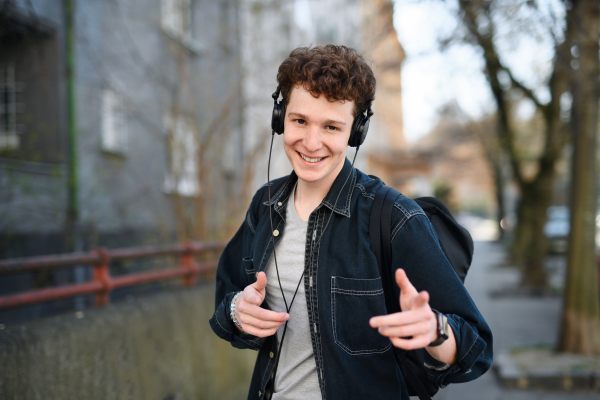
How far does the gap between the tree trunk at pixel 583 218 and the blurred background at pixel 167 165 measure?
20mm

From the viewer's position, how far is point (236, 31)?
28.2 feet

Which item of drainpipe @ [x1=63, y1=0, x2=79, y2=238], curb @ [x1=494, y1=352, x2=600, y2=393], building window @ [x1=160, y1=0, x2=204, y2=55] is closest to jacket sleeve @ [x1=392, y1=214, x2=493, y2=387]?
curb @ [x1=494, y1=352, x2=600, y2=393]

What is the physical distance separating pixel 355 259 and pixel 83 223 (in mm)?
6234

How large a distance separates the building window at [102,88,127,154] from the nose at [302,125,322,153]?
21.8 ft

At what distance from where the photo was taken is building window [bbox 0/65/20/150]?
659cm

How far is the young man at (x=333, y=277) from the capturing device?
5.31 feet

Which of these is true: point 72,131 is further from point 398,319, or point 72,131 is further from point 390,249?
point 398,319

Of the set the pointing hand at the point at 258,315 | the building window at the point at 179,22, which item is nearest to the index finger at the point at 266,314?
the pointing hand at the point at 258,315

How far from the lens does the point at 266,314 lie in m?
1.64

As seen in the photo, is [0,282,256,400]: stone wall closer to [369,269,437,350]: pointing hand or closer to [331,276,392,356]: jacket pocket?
[331,276,392,356]: jacket pocket

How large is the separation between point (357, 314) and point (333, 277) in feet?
0.52

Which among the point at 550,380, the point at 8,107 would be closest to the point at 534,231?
the point at 550,380

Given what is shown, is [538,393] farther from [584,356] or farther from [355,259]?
[355,259]

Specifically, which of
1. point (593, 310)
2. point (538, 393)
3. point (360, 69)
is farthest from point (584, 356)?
point (360, 69)
